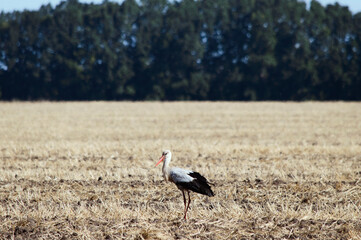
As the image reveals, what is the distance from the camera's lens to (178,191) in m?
9.84

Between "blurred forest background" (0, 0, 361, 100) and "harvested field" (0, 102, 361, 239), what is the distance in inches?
1742

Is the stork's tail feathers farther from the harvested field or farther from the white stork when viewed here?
the harvested field

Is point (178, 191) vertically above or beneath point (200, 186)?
beneath

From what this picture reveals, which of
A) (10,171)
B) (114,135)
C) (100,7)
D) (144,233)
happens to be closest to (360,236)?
(144,233)

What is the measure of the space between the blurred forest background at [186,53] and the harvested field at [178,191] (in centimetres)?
4426

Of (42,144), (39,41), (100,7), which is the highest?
(100,7)

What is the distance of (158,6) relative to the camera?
239 feet

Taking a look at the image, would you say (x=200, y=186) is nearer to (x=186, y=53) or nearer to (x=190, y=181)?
(x=190, y=181)

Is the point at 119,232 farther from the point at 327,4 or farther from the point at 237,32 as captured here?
the point at 327,4

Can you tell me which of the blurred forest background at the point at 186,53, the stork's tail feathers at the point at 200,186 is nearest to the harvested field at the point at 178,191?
the stork's tail feathers at the point at 200,186

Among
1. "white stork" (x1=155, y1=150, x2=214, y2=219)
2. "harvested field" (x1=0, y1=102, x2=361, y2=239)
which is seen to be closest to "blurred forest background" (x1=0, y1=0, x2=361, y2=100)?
"harvested field" (x1=0, y1=102, x2=361, y2=239)

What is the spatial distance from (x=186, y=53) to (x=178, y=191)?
5799 cm

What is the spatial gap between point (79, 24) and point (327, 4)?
34.6 m

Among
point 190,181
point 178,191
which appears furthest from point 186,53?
point 190,181
